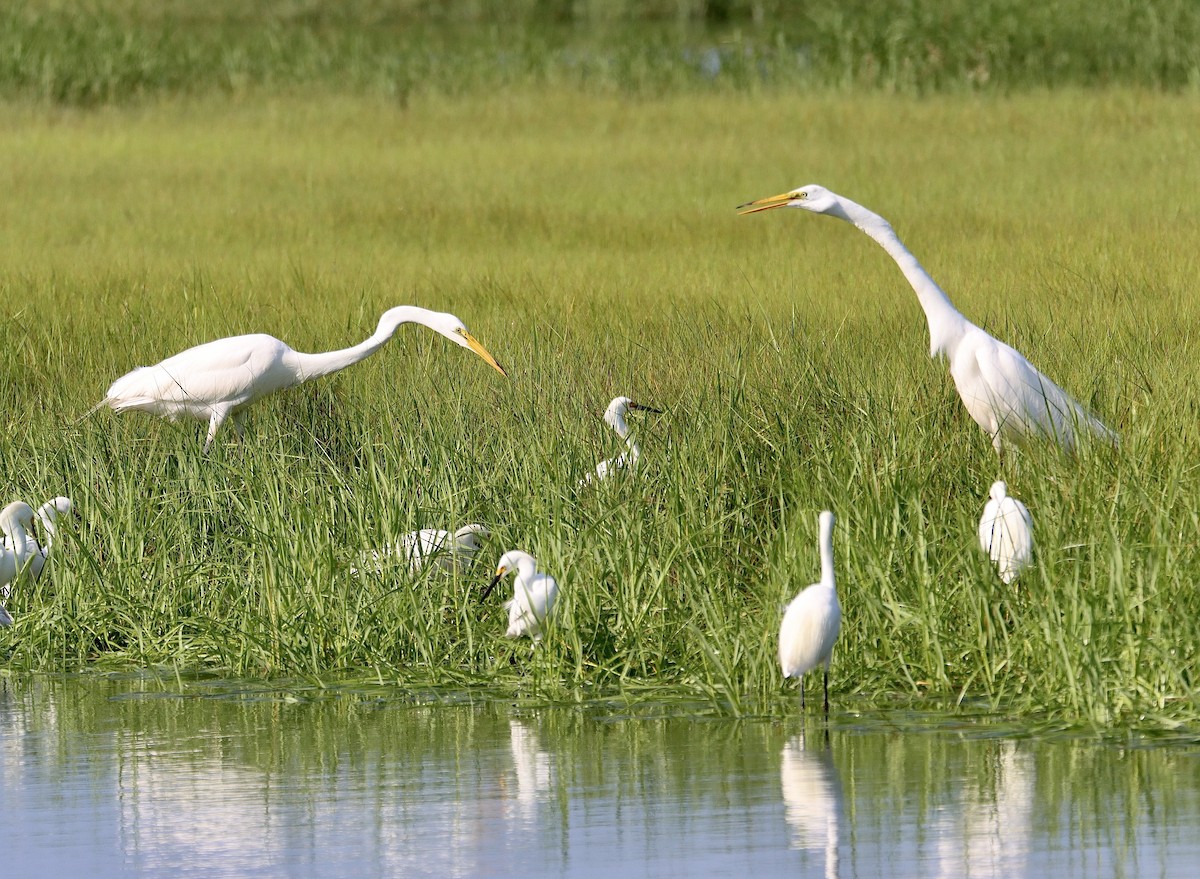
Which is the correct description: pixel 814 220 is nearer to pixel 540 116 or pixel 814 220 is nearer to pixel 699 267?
pixel 699 267

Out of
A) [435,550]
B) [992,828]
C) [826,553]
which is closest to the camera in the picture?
[992,828]

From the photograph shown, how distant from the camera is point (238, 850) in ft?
15.4

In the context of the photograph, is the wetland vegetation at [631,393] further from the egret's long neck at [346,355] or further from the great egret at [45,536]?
the egret's long neck at [346,355]

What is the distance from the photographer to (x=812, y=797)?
4.88 m

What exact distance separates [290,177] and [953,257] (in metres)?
7.22

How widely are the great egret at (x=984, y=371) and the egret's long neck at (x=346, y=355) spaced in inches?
82.5

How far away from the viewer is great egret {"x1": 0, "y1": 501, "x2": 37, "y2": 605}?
7.07m

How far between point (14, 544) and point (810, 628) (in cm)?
324

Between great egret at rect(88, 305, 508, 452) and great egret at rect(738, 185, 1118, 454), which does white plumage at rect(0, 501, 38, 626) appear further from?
great egret at rect(738, 185, 1118, 454)

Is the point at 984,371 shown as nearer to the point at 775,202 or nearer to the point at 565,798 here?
the point at 775,202

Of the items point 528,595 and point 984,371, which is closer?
point 528,595

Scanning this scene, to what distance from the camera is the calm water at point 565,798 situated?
4473 millimetres

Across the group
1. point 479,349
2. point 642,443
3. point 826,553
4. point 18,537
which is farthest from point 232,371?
point 826,553

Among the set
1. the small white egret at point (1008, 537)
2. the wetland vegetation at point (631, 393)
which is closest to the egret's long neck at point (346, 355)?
the wetland vegetation at point (631, 393)
